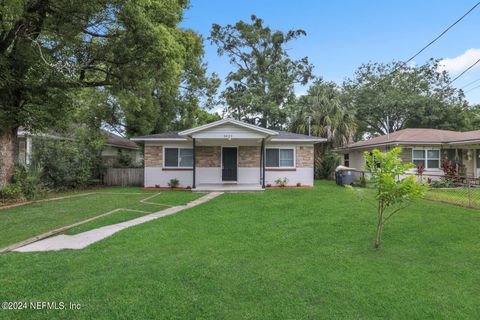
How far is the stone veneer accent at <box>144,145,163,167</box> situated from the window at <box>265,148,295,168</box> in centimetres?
596

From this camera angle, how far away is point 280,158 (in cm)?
1556

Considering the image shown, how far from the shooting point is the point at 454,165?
1605cm

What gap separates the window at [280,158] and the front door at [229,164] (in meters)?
1.86

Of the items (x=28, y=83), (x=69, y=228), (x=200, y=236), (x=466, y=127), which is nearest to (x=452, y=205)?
(x=200, y=236)

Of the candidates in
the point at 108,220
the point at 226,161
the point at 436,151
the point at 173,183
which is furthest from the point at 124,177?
the point at 436,151

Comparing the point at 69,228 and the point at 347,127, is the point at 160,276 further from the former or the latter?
the point at 347,127

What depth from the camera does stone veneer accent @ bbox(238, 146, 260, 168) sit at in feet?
50.4

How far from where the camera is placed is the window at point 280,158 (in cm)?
1552

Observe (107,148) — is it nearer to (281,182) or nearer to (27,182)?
(27,182)

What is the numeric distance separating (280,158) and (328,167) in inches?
251

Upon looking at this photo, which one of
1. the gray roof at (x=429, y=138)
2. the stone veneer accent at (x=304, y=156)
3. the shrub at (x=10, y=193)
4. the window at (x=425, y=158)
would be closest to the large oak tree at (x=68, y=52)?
the shrub at (x=10, y=193)

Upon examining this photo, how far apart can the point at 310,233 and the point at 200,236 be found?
94.1 inches

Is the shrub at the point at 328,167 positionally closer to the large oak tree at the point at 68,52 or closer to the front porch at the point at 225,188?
the front porch at the point at 225,188

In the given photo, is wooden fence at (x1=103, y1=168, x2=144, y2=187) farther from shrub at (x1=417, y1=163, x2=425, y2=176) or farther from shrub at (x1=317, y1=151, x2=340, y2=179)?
shrub at (x1=417, y1=163, x2=425, y2=176)
